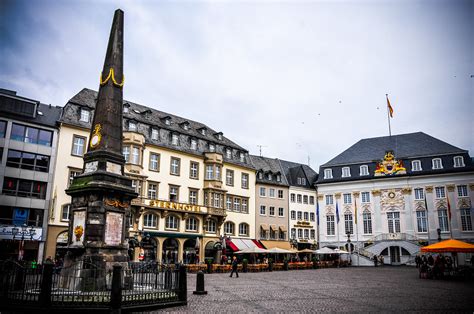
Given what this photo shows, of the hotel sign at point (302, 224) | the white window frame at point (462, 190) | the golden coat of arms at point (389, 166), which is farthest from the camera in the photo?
the hotel sign at point (302, 224)

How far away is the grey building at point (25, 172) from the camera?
96.1ft

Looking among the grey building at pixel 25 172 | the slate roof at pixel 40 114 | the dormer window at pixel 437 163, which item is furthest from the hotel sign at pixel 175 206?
the dormer window at pixel 437 163

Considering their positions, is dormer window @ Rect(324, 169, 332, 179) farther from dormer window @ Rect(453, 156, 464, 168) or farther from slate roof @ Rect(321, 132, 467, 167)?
dormer window @ Rect(453, 156, 464, 168)

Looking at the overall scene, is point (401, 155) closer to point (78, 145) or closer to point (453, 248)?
point (453, 248)

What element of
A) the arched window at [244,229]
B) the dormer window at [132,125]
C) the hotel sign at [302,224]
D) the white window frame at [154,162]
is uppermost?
the dormer window at [132,125]

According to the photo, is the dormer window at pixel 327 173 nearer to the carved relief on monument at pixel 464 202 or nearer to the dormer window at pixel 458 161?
the dormer window at pixel 458 161

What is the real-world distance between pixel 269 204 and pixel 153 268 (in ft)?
118

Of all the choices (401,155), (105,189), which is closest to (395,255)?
(401,155)

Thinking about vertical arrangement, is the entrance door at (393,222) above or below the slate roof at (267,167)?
below

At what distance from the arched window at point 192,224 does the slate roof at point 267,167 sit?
37.4 ft

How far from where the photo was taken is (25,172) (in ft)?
101

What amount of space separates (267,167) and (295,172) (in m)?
4.39

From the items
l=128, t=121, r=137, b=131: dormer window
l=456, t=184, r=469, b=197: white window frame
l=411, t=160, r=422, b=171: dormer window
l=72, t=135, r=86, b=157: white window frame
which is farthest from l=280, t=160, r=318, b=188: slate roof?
l=72, t=135, r=86, b=157: white window frame

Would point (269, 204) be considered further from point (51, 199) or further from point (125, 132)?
point (51, 199)
